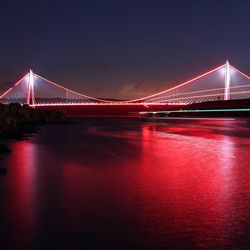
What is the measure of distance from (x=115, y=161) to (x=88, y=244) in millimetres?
7343

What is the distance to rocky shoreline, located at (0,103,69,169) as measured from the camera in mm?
20038

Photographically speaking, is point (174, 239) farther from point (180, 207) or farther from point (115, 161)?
point (115, 161)

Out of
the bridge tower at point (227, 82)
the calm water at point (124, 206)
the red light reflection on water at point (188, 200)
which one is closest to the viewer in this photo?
the calm water at point (124, 206)

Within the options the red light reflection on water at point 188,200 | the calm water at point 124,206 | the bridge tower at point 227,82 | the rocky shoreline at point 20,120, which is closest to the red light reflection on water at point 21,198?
the calm water at point 124,206

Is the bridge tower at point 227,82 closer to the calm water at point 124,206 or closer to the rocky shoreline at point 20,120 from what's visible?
the rocky shoreline at point 20,120

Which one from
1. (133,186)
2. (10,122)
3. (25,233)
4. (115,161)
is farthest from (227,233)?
(10,122)

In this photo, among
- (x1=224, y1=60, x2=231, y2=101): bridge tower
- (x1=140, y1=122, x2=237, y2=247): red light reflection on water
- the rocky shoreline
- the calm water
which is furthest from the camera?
(x1=224, y1=60, x2=231, y2=101): bridge tower

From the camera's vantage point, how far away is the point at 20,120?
2812cm

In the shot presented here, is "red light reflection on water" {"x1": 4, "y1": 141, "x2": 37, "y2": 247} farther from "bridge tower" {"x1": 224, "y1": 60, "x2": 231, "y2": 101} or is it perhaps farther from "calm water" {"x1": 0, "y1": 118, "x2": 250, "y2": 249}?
"bridge tower" {"x1": 224, "y1": 60, "x2": 231, "y2": 101}

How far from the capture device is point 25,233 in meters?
4.79

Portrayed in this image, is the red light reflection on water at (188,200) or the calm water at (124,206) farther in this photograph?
→ the red light reflection on water at (188,200)

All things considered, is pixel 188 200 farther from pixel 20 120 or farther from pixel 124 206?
pixel 20 120

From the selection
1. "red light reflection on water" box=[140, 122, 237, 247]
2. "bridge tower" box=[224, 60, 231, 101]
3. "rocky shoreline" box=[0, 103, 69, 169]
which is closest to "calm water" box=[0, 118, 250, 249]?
"red light reflection on water" box=[140, 122, 237, 247]

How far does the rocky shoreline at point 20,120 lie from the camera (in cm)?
2004
